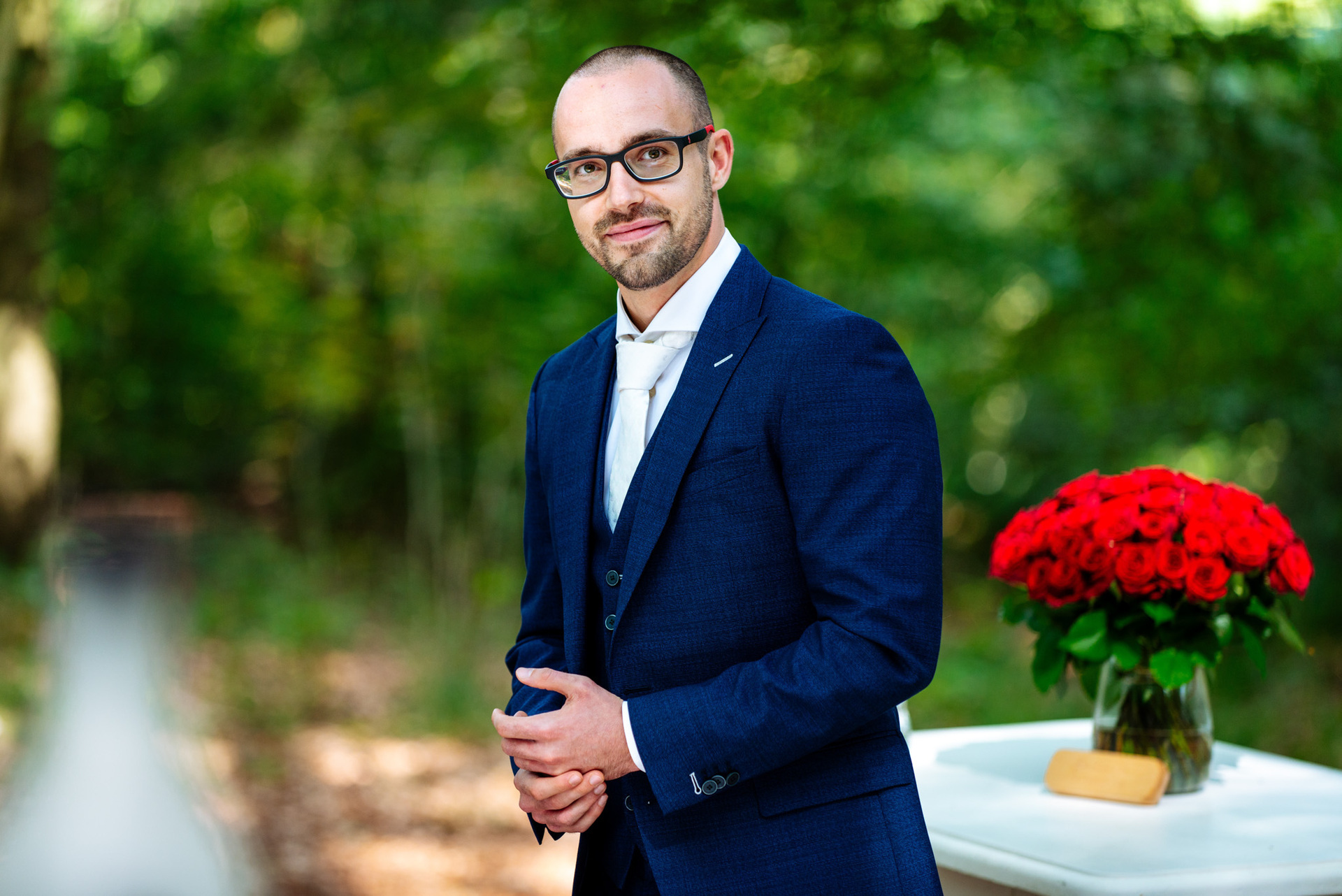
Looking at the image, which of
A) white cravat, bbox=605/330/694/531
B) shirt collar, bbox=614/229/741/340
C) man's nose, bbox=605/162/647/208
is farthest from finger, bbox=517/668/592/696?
man's nose, bbox=605/162/647/208

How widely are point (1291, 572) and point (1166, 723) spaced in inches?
14.2

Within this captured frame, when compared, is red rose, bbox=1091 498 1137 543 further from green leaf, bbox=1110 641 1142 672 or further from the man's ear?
the man's ear

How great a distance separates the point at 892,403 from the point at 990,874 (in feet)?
3.07

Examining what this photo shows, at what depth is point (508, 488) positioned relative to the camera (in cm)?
994

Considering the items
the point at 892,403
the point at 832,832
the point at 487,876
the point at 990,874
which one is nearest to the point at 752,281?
the point at 892,403

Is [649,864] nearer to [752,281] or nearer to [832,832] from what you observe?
[832,832]

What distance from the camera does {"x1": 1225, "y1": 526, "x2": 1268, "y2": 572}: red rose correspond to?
2.21m

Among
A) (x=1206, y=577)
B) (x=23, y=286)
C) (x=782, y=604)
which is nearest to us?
(x=782, y=604)

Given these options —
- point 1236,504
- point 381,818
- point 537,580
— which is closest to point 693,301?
point 537,580

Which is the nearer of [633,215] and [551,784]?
[551,784]

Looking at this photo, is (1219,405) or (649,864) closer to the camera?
(649,864)

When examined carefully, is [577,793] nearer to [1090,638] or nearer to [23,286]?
[1090,638]

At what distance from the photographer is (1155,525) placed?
2248 millimetres

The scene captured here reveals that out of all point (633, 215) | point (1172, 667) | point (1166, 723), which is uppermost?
point (633, 215)
